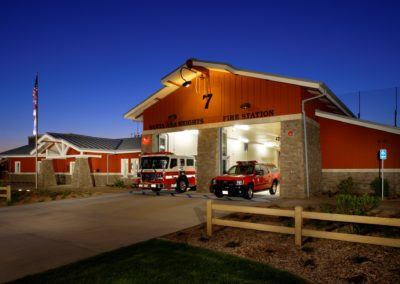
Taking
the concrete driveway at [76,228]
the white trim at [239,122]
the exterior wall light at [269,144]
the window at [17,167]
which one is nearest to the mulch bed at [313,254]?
the concrete driveway at [76,228]

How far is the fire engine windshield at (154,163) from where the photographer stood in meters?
19.7

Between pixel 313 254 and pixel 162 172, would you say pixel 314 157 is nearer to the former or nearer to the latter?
pixel 162 172

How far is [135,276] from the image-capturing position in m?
5.85

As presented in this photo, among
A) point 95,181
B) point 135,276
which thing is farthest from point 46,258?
point 95,181

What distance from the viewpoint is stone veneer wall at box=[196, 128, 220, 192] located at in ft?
67.4

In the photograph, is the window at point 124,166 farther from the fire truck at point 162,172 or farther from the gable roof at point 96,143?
the fire truck at point 162,172

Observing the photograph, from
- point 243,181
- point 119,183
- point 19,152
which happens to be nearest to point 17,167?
point 19,152

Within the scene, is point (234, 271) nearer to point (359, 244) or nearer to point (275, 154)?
point (359, 244)

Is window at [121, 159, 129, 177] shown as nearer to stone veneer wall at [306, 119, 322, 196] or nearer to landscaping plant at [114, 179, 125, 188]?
landscaping plant at [114, 179, 125, 188]

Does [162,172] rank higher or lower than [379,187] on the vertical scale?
higher

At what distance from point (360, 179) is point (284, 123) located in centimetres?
557

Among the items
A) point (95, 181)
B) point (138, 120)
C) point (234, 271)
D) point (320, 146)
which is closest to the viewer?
point (234, 271)

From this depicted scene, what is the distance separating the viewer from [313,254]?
23.1ft

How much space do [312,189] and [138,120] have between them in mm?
15437
